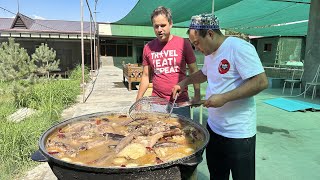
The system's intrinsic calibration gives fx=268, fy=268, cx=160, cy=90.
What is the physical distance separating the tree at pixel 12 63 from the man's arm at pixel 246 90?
295 inches

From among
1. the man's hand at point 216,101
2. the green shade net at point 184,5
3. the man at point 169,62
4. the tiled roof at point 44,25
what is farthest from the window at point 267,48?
the man's hand at point 216,101

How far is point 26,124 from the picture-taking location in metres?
4.73

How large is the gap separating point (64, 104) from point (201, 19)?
661 centimetres

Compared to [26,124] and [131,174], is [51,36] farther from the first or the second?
[131,174]

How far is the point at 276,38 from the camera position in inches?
833

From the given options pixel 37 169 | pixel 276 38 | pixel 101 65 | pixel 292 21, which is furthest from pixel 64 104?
pixel 276 38

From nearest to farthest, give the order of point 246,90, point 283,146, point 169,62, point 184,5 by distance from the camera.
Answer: point 246,90 < point 169,62 < point 283,146 < point 184,5

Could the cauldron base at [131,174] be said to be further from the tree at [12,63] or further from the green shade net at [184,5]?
the tree at [12,63]

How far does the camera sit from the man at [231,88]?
5.17 ft

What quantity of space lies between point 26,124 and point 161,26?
3439mm

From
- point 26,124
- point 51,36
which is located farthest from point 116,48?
point 26,124

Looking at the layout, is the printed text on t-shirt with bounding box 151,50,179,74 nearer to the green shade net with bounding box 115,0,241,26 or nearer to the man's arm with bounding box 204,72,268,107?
the man's arm with bounding box 204,72,268,107

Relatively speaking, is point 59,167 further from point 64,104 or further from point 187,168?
point 64,104

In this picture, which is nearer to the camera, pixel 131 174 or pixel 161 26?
pixel 131 174
